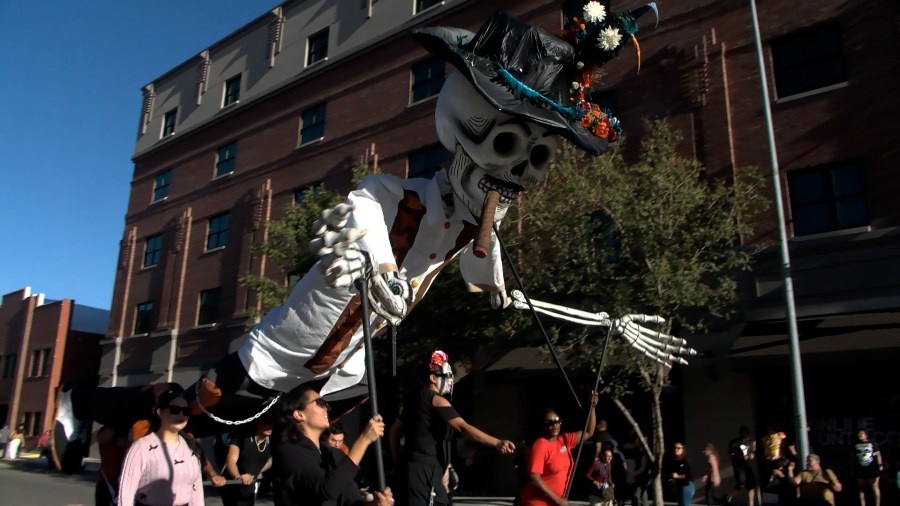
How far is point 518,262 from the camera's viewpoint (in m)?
11.8

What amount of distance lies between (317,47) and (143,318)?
37.8ft

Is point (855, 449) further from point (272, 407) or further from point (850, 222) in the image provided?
point (272, 407)

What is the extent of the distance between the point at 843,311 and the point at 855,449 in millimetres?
2816

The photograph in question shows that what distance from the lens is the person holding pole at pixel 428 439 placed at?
4.32 m

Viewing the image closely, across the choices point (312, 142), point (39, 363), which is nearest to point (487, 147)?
point (312, 142)

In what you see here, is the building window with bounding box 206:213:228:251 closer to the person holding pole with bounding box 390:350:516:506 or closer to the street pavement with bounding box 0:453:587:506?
the street pavement with bounding box 0:453:587:506

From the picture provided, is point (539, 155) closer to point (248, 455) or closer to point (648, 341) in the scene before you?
point (648, 341)

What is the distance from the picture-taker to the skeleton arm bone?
5199 millimetres

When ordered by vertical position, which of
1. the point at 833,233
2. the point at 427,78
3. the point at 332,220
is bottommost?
the point at 332,220

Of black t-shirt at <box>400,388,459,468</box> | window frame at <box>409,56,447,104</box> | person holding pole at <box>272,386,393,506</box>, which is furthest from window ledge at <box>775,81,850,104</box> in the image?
person holding pole at <box>272,386,393,506</box>

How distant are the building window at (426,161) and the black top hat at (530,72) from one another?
12912 millimetres

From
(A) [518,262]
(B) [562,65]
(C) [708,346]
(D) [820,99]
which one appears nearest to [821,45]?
(D) [820,99]

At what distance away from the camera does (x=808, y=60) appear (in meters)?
13.4

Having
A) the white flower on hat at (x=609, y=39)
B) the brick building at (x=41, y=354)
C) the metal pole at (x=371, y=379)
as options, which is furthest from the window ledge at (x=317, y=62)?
the metal pole at (x=371, y=379)
